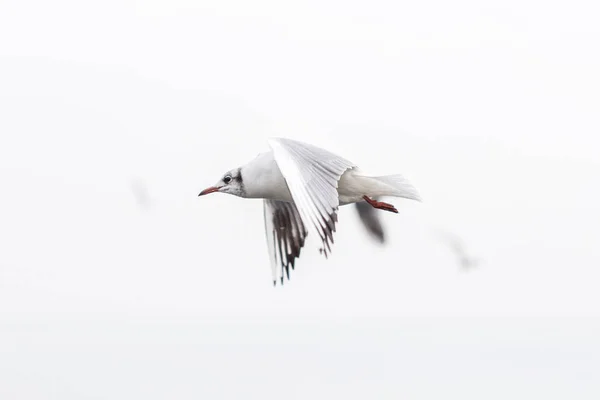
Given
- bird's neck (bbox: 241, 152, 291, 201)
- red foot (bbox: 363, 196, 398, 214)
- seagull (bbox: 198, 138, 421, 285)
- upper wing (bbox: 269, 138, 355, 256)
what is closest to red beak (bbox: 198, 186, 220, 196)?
seagull (bbox: 198, 138, 421, 285)

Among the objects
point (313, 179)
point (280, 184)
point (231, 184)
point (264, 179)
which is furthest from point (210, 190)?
point (313, 179)

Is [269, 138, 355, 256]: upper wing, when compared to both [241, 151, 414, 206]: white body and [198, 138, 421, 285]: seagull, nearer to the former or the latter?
[198, 138, 421, 285]: seagull

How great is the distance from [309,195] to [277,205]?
169 cm

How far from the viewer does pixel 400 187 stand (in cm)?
812

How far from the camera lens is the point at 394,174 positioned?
8.19 meters

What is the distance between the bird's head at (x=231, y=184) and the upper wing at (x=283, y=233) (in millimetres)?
583

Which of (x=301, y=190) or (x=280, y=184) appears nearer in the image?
(x=301, y=190)

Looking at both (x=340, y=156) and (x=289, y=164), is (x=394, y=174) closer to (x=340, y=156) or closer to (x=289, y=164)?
(x=340, y=156)

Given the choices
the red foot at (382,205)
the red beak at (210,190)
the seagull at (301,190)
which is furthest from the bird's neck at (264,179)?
the red foot at (382,205)

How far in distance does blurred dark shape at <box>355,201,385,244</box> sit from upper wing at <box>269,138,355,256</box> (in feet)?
3.43

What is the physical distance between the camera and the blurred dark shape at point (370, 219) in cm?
882

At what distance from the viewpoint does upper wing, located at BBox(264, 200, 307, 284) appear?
877 centimetres

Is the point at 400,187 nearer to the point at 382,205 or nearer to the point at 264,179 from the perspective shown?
the point at 382,205

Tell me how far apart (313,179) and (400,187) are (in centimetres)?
100
